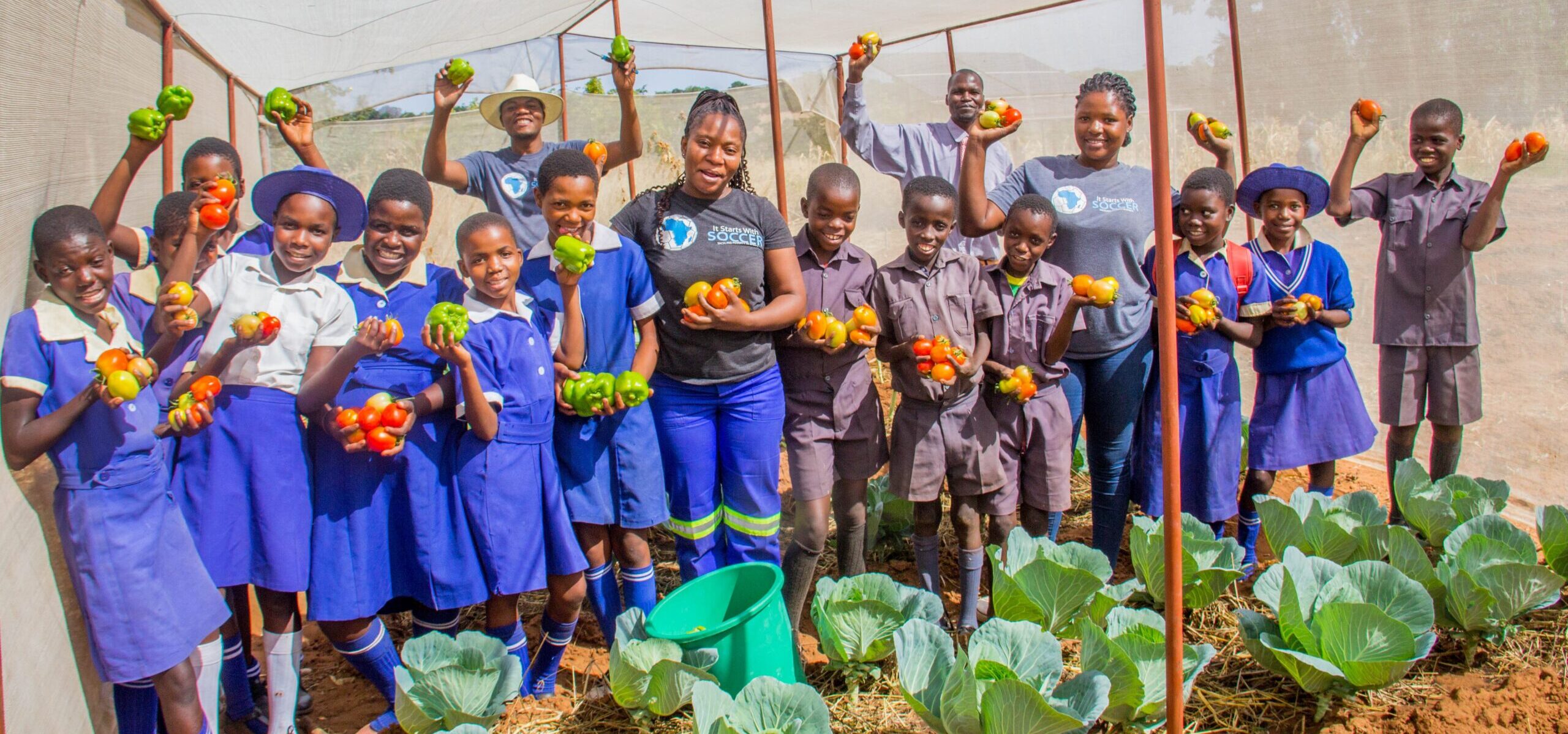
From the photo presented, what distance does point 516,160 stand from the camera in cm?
437

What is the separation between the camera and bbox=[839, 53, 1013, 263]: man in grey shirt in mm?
4645

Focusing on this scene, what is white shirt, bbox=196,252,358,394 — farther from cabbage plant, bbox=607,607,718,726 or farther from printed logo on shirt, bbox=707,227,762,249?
cabbage plant, bbox=607,607,718,726

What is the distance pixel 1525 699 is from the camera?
9.56 ft

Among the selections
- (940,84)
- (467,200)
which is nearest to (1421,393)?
(940,84)

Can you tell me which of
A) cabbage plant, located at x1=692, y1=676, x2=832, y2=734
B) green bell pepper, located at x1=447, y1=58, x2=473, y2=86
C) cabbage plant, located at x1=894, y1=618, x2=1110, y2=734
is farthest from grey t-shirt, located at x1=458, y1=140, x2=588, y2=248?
cabbage plant, located at x1=894, y1=618, x2=1110, y2=734

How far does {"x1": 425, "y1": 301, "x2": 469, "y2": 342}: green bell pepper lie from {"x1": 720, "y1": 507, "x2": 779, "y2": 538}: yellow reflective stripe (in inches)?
47.2

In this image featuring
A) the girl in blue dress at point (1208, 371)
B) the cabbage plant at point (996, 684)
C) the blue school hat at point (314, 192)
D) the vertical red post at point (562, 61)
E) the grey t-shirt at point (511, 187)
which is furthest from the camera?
the vertical red post at point (562, 61)

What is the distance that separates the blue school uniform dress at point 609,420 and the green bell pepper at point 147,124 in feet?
3.67

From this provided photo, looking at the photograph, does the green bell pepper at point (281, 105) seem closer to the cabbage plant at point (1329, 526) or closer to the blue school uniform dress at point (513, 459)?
the blue school uniform dress at point (513, 459)

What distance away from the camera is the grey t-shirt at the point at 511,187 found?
4242 mm

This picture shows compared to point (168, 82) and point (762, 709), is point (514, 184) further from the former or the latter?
point (762, 709)

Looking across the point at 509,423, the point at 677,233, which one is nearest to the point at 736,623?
the point at 509,423

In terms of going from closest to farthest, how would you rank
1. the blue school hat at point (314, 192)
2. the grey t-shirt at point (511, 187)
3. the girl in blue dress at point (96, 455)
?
the girl in blue dress at point (96, 455) → the blue school hat at point (314, 192) → the grey t-shirt at point (511, 187)

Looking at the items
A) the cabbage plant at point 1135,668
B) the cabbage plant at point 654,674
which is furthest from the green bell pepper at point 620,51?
the cabbage plant at point 1135,668
